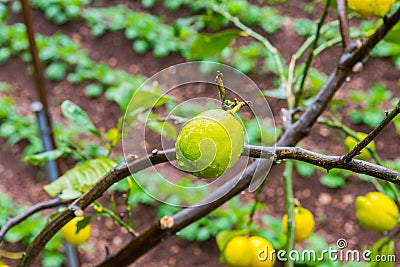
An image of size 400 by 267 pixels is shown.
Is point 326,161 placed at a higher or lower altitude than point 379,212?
Result: higher

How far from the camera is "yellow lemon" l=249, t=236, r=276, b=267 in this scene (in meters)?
0.65

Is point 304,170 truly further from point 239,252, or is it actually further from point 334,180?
point 239,252

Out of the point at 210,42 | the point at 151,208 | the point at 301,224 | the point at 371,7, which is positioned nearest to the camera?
the point at 371,7

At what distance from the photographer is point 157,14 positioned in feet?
10.5

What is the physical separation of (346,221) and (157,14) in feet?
6.01

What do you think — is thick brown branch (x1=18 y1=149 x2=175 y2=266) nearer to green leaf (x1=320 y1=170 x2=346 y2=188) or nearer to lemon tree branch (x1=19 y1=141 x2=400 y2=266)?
lemon tree branch (x1=19 y1=141 x2=400 y2=266)

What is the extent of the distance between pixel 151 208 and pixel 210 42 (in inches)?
52.4

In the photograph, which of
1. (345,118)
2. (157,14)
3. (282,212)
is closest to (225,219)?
(282,212)

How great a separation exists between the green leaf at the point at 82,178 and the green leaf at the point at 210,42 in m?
0.29

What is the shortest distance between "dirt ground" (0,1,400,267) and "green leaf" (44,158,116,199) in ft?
3.74

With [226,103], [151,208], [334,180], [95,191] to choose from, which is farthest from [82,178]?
[334,180]

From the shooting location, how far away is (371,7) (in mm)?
557

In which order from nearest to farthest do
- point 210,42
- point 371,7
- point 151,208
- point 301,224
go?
point 371,7 → point 301,224 → point 210,42 → point 151,208

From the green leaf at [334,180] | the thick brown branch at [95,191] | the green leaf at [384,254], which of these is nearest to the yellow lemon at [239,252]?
the green leaf at [384,254]
